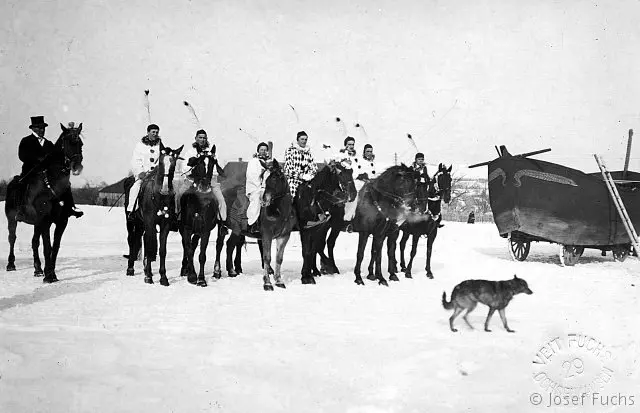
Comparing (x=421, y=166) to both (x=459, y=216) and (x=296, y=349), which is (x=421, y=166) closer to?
(x=296, y=349)

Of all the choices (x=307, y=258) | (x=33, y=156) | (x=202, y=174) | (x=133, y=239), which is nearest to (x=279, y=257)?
(x=307, y=258)

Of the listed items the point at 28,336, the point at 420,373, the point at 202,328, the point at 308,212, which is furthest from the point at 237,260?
the point at 420,373

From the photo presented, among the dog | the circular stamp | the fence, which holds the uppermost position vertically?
the dog

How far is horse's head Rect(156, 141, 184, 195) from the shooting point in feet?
30.5

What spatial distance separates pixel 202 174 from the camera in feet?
29.9

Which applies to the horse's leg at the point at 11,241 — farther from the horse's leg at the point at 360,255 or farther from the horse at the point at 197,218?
the horse's leg at the point at 360,255

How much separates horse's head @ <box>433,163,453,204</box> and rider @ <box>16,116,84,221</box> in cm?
786

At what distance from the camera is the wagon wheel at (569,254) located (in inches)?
557

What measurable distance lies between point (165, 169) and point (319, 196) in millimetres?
2950

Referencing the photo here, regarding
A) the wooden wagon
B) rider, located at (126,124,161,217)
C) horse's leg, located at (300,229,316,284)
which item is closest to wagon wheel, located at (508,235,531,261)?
the wooden wagon

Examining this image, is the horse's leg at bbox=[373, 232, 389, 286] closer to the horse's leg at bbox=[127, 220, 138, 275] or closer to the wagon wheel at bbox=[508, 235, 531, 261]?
the horse's leg at bbox=[127, 220, 138, 275]

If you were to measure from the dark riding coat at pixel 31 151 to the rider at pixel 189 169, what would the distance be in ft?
8.48

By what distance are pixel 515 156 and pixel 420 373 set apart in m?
11.1

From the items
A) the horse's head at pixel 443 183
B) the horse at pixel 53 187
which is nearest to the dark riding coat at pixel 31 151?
the horse at pixel 53 187
